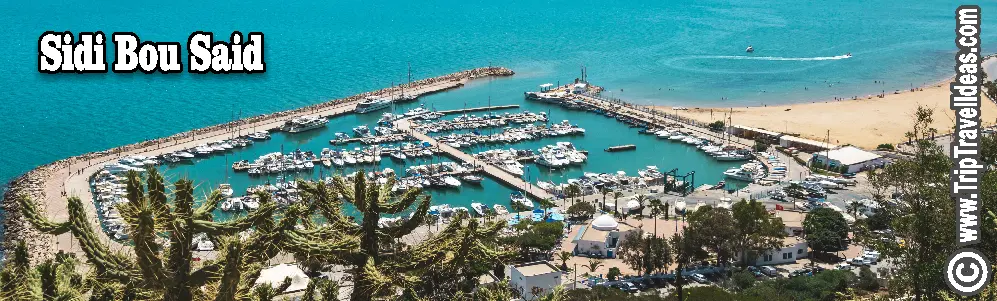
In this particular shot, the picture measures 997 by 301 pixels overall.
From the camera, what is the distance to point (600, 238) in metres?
39.9

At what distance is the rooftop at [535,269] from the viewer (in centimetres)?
3347

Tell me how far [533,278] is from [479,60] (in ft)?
215

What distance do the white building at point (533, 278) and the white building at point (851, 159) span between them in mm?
25335

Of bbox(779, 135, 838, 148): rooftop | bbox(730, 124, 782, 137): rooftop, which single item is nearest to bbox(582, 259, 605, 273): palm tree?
bbox(779, 135, 838, 148): rooftop

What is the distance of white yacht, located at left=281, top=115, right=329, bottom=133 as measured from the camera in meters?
64.8

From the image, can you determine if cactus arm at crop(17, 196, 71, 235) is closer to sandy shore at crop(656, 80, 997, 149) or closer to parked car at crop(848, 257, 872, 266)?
parked car at crop(848, 257, 872, 266)

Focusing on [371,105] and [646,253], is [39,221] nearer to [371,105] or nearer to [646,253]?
[646,253]

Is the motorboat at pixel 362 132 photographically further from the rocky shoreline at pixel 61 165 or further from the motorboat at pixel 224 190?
the motorboat at pixel 224 190

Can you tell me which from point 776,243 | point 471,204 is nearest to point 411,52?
point 471,204

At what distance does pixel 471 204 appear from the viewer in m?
48.8

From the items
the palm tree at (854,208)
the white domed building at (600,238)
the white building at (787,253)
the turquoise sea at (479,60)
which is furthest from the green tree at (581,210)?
the palm tree at (854,208)

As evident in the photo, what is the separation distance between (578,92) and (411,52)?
3207 cm

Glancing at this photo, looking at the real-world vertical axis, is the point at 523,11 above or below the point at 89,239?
above

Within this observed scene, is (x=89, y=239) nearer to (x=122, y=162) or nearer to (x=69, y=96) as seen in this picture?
A: (x=122, y=162)
